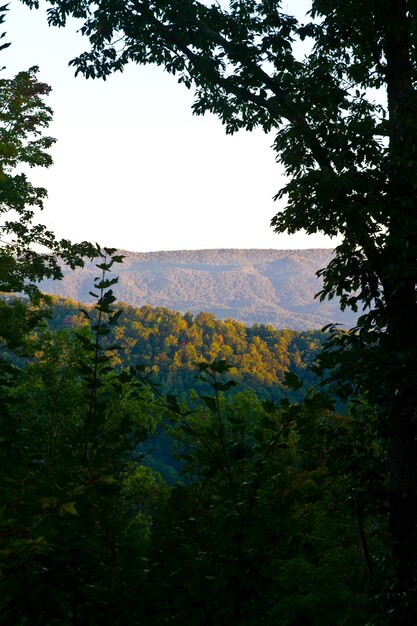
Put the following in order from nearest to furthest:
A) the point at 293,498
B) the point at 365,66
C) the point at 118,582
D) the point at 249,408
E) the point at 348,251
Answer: the point at 118,582, the point at 293,498, the point at 348,251, the point at 365,66, the point at 249,408

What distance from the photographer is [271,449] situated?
8.23 feet

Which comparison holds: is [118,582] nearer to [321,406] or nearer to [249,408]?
[321,406]

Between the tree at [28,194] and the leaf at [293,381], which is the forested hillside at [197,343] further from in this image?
the leaf at [293,381]

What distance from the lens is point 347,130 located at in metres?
7.31

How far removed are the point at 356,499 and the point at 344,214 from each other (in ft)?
10.4

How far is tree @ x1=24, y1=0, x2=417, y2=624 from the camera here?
259 inches

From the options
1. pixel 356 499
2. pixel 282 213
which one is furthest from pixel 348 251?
pixel 356 499

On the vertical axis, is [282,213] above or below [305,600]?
above

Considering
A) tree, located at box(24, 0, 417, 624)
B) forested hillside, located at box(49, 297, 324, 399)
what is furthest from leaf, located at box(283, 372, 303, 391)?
forested hillside, located at box(49, 297, 324, 399)

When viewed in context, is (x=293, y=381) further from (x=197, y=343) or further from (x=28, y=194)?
(x=197, y=343)

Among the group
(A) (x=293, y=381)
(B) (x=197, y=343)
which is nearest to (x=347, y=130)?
(A) (x=293, y=381)

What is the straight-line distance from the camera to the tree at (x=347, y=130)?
259 inches

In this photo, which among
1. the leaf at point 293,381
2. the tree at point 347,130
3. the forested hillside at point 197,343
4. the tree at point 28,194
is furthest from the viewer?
the forested hillside at point 197,343

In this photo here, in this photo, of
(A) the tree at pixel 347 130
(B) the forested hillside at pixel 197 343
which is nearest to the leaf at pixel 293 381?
(A) the tree at pixel 347 130
